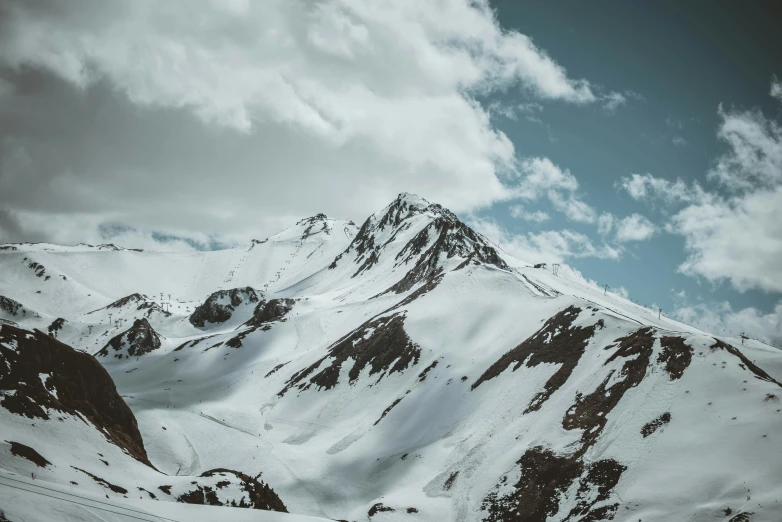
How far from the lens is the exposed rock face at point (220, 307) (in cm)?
19112

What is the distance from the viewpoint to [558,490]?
4191 centimetres

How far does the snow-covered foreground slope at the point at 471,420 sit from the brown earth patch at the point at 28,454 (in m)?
0.76

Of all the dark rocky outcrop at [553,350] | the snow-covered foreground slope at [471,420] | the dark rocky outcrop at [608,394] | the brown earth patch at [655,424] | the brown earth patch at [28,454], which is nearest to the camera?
the brown earth patch at [28,454]

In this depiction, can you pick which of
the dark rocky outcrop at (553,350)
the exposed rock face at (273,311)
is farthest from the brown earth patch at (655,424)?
the exposed rock face at (273,311)

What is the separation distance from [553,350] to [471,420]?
15.7 meters

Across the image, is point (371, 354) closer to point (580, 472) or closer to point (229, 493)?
point (580, 472)

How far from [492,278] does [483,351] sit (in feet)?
94.1

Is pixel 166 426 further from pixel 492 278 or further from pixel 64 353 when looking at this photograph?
pixel 492 278

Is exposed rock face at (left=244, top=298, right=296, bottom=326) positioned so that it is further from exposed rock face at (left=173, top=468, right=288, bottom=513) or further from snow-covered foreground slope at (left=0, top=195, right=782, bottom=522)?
exposed rock face at (left=173, top=468, right=288, bottom=513)

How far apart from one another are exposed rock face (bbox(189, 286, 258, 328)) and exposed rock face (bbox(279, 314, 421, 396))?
99.3 metres

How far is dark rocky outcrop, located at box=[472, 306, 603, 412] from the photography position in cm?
5866

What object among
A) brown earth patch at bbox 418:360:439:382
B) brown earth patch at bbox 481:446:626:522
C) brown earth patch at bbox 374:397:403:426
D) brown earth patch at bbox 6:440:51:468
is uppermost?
brown earth patch at bbox 418:360:439:382

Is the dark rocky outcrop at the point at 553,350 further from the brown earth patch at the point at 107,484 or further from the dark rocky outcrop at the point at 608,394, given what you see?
the brown earth patch at the point at 107,484

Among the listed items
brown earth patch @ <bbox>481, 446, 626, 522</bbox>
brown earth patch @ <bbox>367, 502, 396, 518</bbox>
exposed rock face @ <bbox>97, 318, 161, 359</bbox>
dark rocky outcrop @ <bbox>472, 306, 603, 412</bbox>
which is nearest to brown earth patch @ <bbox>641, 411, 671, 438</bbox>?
brown earth patch @ <bbox>481, 446, 626, 522</bbox>
